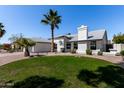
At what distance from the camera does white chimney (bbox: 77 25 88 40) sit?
30.5 metres

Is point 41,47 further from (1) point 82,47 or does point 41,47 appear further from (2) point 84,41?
(2) point 84,41

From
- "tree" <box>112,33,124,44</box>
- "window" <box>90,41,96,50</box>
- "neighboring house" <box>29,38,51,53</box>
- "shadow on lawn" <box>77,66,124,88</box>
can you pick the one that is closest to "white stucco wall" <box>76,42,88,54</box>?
"window" <box>90,41,96,50</box>

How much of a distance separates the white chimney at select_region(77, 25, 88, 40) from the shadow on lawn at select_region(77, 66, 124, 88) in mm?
17778

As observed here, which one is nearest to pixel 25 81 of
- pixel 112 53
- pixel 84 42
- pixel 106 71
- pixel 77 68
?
pixel 77 68

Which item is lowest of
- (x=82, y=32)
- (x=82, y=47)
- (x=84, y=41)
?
(x=82, y=47)

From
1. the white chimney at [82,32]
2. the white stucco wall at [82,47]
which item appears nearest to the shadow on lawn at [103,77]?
the white stucco wall at [82,47]

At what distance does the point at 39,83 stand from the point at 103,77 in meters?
4.53

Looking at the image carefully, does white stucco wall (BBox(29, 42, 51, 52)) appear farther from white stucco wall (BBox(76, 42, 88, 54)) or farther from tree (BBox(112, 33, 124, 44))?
tree (BBox(112, 33, 124, 44))

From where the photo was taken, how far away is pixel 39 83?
10539 millimetres

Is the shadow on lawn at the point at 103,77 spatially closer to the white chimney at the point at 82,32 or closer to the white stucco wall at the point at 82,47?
the white stucco wall at the point at 82,47

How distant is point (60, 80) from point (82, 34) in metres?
21.4

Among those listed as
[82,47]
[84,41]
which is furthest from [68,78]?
[82,47]

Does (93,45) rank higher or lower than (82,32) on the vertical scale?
lower

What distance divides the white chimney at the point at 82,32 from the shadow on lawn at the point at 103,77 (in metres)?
17.8
